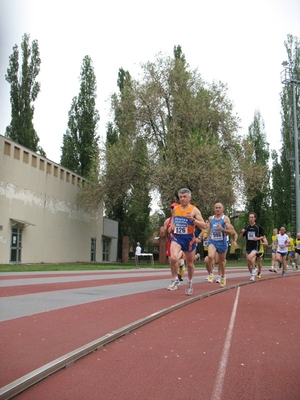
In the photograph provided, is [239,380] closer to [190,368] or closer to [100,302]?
[190,368]

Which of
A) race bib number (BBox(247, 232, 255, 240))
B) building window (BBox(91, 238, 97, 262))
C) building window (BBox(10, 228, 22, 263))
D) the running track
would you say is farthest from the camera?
building window (BBox(91, 238, 97, 262))

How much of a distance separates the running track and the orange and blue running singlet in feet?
5.00

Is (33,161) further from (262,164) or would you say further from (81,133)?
(262,164)

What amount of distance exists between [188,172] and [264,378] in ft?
109

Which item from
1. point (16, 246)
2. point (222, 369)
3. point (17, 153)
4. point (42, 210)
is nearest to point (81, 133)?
point (42, 210)

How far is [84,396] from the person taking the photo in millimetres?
3961

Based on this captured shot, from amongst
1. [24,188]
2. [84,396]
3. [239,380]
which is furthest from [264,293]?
[24,188]

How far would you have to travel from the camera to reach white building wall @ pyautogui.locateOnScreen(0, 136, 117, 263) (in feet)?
103

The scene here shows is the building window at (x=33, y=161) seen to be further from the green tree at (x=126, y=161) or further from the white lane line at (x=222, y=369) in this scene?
the white lane line at (x=222, y=369)

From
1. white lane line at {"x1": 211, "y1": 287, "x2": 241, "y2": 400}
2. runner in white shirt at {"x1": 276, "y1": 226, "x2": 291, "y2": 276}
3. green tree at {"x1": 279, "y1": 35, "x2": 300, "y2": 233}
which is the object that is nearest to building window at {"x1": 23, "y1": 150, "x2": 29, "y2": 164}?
runner in white shirt at {"x1": 276, "y1": 226, "x2": 291, "y2": 276}

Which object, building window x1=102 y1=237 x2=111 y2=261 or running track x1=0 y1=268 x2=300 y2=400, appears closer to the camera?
running track x1=0 y1=268 x2=300 y2=400

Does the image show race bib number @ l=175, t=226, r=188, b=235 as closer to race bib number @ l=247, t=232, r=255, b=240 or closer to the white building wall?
race bib number @ l=247, t=232, r=255, b=240

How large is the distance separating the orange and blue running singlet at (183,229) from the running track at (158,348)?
152 cm

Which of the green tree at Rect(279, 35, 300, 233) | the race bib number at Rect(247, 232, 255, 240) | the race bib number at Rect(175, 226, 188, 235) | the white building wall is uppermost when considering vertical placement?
the green tree at Rect(279, 35, 300, 233)
